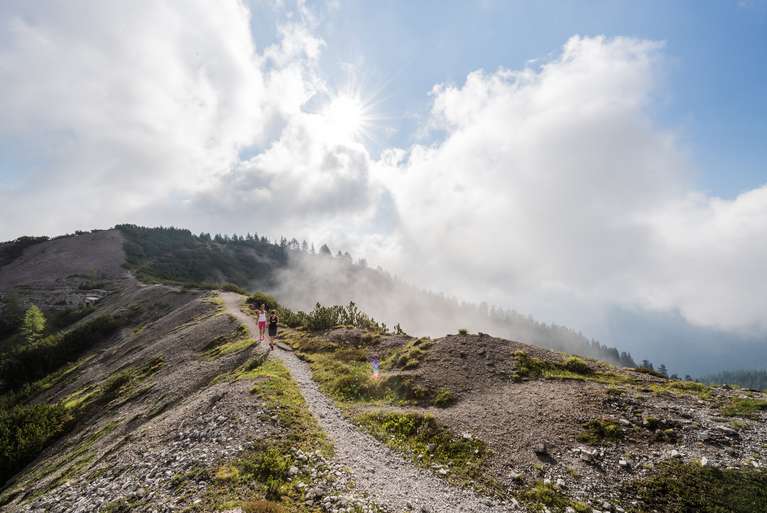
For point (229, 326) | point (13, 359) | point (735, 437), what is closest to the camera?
point (735, 437)

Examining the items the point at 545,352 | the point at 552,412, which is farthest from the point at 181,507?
the point at 545,352

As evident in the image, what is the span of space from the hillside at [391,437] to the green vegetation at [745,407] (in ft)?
0.27

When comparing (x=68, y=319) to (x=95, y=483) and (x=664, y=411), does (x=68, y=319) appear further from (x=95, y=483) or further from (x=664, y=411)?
(x=664, y=411)

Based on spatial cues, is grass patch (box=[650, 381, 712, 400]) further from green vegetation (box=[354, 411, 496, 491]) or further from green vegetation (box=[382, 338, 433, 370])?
green vegetation (box=[382, 338, 433, 370])

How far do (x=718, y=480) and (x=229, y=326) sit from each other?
4319cm

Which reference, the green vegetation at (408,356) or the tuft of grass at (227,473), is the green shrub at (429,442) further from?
the tuft of grass at (227,473)

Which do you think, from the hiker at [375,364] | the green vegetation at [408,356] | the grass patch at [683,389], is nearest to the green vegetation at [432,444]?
the hiker at [375,364]

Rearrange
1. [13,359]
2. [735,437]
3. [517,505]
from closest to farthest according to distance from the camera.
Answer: [517,505], [735,437], [13,359]

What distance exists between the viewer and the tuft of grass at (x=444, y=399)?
66.0 feet

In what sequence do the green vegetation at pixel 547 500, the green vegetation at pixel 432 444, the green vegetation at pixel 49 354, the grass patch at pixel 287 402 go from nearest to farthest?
the green vegetation at pixel 547 500
the green vegetation at pixel 432 444
the grass patch at pixel 287 402
the green vegetation at pixel 49 354

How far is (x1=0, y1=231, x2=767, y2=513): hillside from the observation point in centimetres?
1189

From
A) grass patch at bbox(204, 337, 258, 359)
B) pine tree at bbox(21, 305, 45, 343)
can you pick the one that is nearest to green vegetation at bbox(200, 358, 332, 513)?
grass patch at bbox(204, 337, 258, 359)

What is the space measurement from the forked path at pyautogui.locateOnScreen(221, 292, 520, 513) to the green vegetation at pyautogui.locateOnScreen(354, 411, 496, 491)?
0.57 meters

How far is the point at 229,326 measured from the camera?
42375 millimetres
